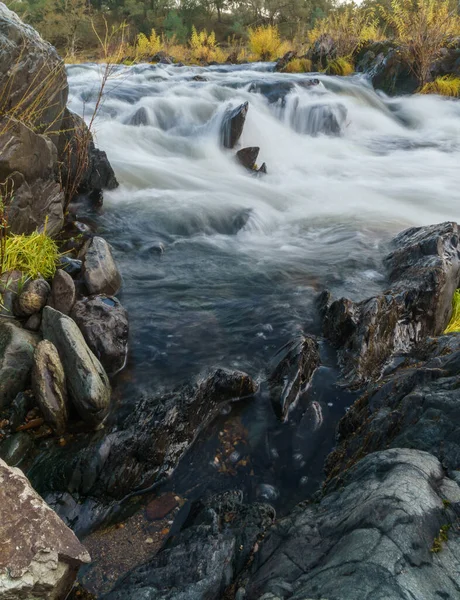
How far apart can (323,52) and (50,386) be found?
56.1 feet

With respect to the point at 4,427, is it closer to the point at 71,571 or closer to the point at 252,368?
the point at 71,571

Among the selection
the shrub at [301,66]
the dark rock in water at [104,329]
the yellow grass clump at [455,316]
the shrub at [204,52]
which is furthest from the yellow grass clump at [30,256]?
the shrub at [204,52]

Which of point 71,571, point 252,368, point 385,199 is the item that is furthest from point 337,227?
point 71,571

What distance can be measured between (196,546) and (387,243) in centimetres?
520

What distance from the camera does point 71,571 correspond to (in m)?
2.11

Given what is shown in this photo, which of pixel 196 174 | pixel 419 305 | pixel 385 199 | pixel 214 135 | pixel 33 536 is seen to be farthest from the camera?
pixel 214 135

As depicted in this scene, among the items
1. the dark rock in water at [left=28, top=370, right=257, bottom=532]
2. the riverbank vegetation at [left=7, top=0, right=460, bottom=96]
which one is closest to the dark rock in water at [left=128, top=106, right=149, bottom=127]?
the riverbank vegetation at [left=7, top=0, right=460, bottom=96]

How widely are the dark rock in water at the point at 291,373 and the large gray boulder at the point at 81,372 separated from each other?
1.36 metres

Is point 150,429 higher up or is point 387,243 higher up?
point 387,243

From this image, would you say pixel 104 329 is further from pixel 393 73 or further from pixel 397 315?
pixel 393 73

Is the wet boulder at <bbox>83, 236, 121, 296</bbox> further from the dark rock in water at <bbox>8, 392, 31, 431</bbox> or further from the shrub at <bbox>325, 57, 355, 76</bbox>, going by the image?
the shrub at <bbox>325, 57, 355, 76</bbox>

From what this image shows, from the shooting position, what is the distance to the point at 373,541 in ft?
4.91

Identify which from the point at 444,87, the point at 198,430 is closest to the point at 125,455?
the point at 198,430

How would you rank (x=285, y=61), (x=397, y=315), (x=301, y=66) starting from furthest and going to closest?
(x=285, y=61)
(x=301, y=66)
(x=397, y=315)
